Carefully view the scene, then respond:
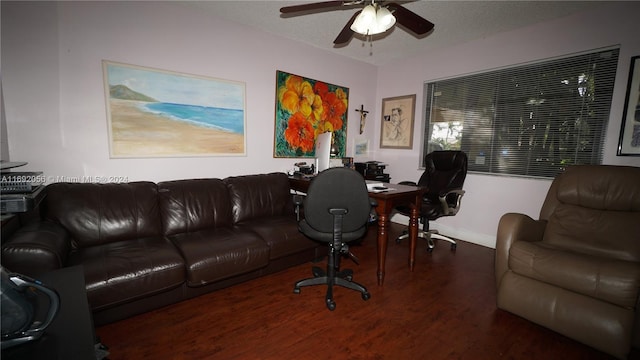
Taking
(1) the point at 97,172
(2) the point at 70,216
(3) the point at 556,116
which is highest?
(3) the point at 556,116

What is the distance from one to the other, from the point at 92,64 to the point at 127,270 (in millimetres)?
1801

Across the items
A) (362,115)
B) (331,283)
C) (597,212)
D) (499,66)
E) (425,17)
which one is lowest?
(331,283)

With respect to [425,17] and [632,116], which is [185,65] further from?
[632,116]

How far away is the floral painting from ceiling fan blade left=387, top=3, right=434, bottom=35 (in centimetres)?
174

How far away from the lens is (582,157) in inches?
111

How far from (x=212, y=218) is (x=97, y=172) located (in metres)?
1.06

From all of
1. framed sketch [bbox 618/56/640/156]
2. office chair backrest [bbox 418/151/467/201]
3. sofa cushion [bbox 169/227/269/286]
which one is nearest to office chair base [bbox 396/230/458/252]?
office chair backrest [bbox 418/151/467/201]

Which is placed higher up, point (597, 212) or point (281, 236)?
point (597, 212)

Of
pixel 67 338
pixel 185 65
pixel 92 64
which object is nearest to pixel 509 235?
pixel 67 338

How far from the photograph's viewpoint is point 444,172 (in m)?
3.46

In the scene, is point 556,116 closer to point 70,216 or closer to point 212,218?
point 212,218

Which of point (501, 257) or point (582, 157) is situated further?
point (582, 157)

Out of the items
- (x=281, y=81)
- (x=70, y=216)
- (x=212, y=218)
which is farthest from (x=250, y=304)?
(x=281, y=81)

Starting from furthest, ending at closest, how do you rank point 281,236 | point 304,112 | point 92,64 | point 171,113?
1. point 304,112
2. point 171,113
3. point 281,236
4. point 92,64
